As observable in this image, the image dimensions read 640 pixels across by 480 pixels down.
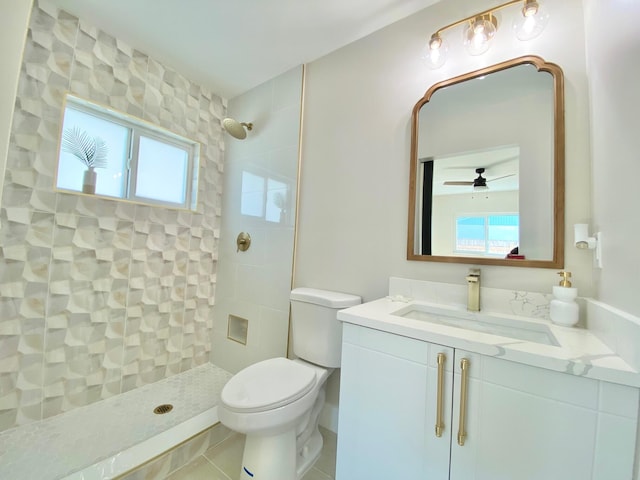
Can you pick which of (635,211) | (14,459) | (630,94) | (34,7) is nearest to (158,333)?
(14,459)

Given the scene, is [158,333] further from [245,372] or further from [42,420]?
[245,372]

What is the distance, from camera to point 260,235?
1896 mm

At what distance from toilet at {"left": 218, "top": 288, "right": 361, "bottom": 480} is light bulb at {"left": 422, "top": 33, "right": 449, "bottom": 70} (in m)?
1.23

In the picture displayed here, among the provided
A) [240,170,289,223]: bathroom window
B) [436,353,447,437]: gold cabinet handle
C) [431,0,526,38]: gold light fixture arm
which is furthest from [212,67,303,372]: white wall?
[436,353,447,437]: gold cabinet handle

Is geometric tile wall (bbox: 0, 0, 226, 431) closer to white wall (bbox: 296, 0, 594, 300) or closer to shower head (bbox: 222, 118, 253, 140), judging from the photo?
shower head (bbox: 222, 118, 253, 140)

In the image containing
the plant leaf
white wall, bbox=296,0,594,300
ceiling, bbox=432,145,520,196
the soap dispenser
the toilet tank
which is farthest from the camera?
the plant leaf

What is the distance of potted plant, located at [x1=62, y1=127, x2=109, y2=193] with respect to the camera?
4.83 ft

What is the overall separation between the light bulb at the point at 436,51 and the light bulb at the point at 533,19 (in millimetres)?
294

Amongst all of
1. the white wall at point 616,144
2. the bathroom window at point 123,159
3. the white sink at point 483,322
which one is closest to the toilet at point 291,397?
the white sink at point 483,322

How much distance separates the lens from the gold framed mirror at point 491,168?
994mm

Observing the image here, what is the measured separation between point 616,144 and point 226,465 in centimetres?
198

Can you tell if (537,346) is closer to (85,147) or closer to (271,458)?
(271,458)

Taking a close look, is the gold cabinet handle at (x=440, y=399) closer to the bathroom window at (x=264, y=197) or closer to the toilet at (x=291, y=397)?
the toilet at (x=291, y=397)

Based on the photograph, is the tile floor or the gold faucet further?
the tile floor
